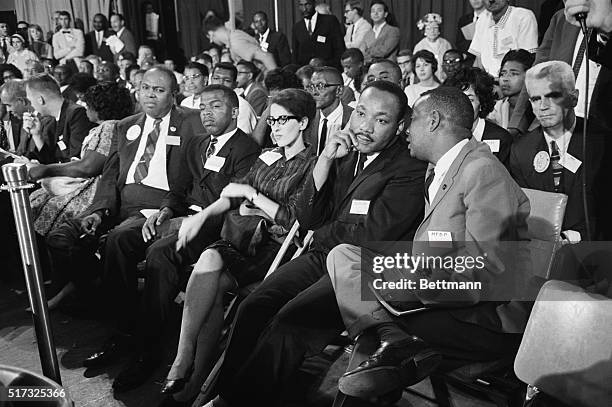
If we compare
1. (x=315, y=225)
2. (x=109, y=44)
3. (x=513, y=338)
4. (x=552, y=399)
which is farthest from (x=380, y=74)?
(x=109, y=44)

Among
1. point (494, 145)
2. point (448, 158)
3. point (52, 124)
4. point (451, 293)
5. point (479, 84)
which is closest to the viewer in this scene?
point (451, 293)

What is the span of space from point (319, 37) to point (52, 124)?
12.6 feet

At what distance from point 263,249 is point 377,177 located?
67 cm

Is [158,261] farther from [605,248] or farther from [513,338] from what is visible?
[605,248]

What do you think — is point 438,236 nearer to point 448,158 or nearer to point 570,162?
point 448,158

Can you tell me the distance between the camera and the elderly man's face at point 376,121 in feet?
8.09

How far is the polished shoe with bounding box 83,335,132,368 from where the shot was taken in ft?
9.42

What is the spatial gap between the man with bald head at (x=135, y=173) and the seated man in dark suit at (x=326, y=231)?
45.7 inches

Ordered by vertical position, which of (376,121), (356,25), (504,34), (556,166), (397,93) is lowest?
(556,166)

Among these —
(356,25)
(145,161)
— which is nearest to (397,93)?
(145,161)

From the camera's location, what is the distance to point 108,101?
12.6ft

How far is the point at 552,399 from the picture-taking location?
1531 mm

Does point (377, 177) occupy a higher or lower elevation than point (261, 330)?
higher

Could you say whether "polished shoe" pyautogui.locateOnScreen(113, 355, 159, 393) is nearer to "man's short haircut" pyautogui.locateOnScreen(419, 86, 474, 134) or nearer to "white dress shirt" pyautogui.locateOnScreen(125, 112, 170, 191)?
"white dress shirt" pyautogui.locateOnScreen(125, 112, 170, 191)
